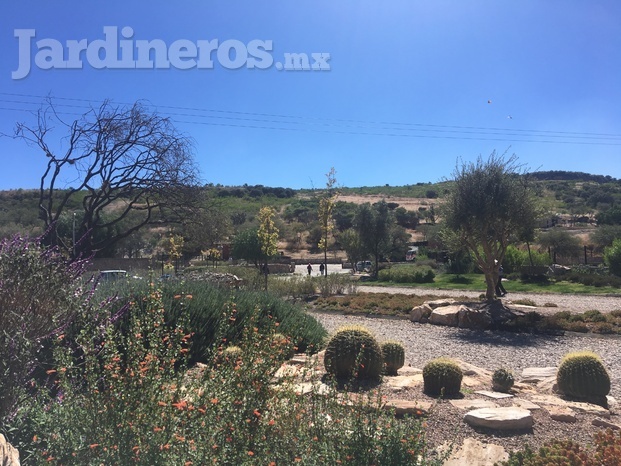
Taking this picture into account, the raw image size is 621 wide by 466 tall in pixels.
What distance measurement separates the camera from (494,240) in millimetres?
17797

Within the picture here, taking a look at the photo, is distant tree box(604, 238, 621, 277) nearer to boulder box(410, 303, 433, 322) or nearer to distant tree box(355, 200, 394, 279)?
distant tree box(355, 200, 394, 279)

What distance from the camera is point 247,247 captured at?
44.6m

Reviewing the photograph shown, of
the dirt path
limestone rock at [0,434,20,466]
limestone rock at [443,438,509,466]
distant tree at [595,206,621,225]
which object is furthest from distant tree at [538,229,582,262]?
limestone rock at [0,434,20,466]

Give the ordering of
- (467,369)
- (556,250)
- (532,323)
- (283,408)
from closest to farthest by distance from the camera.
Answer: (283,408), (467,369), (532,323), (556,250)

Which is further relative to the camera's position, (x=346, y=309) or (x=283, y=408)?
(x=346, y=309)

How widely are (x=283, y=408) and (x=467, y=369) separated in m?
5.38

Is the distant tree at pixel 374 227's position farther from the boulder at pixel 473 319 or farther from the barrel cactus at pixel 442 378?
the barrel cactus at pixel 442 378

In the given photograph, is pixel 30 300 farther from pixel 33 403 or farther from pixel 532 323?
pixel 532 323

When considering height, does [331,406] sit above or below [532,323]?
above

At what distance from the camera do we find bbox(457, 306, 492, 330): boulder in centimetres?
1523

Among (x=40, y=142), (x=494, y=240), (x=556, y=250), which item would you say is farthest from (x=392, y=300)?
(x=556, y=250)

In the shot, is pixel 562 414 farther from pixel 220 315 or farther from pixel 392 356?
pixel 220 315

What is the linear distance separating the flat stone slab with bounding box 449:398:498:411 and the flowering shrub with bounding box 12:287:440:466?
6.71ft

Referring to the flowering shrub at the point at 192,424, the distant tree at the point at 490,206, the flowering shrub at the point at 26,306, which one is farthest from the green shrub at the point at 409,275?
the flowering shrub at the point at 26,306
